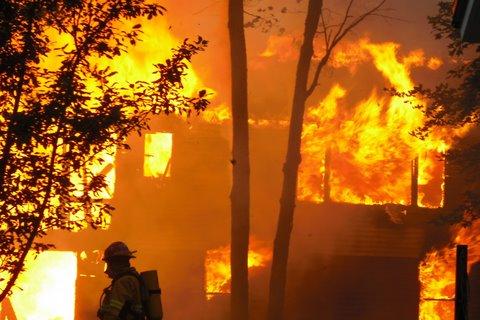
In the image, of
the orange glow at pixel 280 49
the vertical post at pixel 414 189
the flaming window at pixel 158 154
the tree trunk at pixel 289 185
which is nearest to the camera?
the tree trunk at pixel 289 185

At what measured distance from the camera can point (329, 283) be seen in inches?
896

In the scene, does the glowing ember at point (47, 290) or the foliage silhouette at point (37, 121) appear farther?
the glowing ember at point (47, 290)

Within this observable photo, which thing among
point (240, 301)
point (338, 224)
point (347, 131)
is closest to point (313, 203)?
point (338, 224)

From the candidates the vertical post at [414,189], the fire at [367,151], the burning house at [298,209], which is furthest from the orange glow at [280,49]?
the vertical post at [414,189]

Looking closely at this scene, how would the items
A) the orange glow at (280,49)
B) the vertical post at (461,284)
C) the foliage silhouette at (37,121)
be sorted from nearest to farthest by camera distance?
the vertical post at (461,284), the foliage silhouette at (37,121), the orange glow at (280,49)

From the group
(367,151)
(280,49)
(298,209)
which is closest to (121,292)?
(298,209)

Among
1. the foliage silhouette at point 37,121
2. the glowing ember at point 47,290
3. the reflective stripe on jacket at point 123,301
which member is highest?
the foliage silhouette at point 37,121

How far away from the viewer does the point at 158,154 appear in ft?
72.5

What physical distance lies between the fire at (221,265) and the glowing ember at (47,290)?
3.72 meters

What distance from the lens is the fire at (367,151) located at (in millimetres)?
23422

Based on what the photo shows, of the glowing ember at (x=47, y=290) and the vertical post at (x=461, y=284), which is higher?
the vertical post at (x=461, y=284)

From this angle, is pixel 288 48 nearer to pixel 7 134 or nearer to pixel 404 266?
pixel 404 266

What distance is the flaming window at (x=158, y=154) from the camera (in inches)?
→ 866

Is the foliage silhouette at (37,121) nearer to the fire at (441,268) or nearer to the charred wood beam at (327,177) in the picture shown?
the charred wood beam at (327,177)
